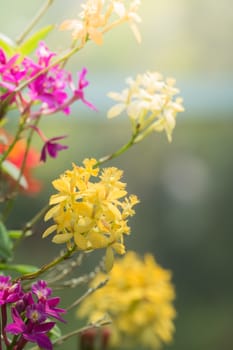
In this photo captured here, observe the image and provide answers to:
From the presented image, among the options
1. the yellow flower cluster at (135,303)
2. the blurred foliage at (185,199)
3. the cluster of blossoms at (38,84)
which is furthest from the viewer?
the blurred foliage at (185,199)

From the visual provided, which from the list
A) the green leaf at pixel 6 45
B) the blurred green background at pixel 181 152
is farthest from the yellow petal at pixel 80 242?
the blurred green background at pixel 181 152

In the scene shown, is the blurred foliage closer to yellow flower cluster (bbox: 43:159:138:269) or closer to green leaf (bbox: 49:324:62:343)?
green leaf (bbox: 49:324:62:343)

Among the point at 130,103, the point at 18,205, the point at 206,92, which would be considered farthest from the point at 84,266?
the point at 130,103

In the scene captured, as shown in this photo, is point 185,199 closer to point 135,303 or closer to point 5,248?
point 135,303

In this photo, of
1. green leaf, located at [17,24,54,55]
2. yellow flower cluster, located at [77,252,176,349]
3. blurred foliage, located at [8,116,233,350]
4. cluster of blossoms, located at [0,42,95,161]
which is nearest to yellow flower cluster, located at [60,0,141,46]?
cluster of blossoms, located at [0,42,95,161]

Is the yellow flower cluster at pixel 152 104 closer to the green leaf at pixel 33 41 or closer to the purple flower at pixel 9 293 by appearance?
the green leaf at pixel 33 41

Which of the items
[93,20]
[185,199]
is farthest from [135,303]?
[185,199]
